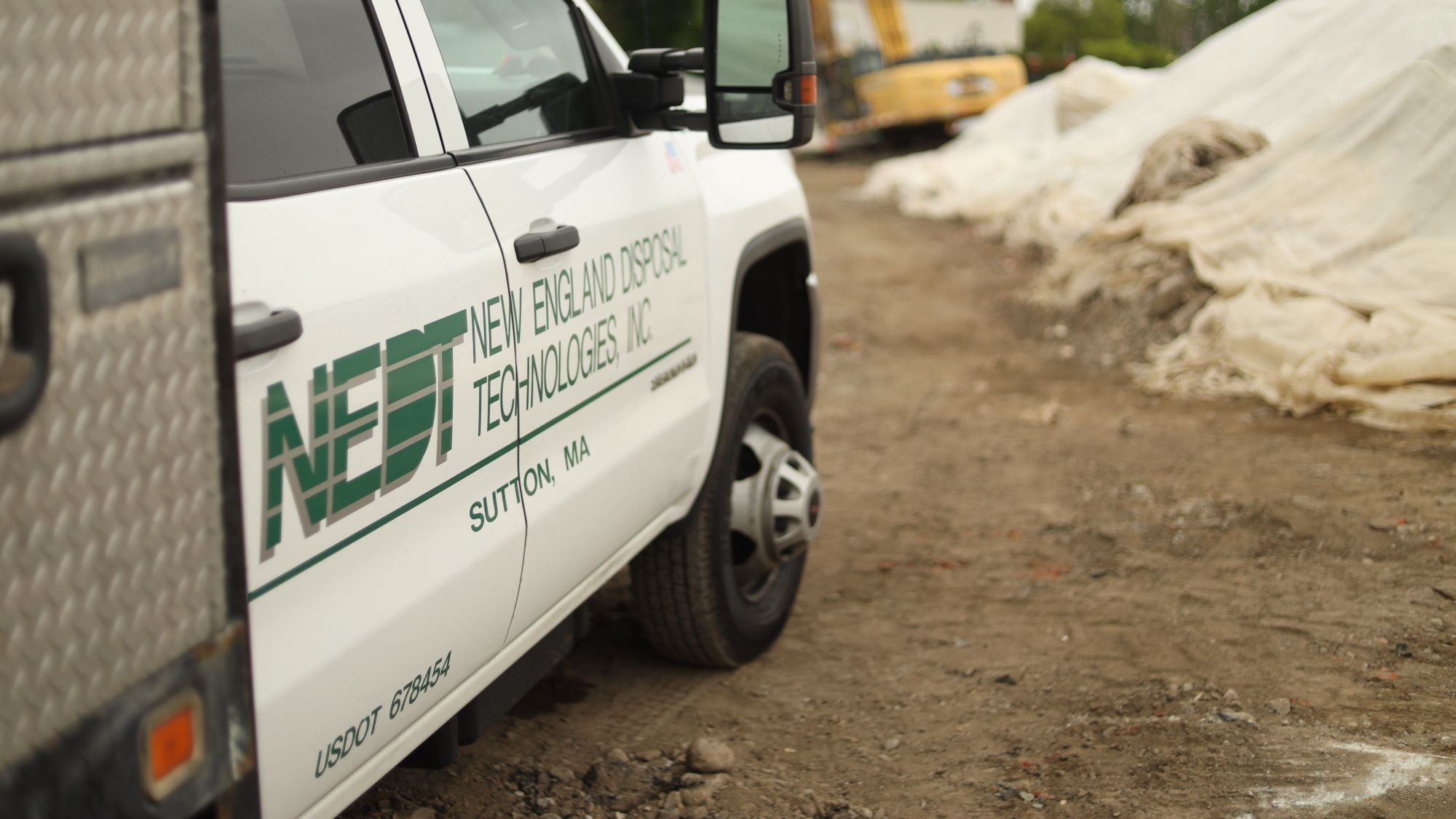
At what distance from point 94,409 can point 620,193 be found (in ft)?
5.91

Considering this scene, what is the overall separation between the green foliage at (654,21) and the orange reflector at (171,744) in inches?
81.5

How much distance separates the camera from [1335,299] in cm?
619

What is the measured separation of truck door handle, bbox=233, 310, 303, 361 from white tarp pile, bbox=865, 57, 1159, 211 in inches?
438

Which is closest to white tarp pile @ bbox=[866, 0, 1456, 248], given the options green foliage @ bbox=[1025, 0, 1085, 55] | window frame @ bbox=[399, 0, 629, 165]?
window frame @ bbox=[399, 0, 629, 165]

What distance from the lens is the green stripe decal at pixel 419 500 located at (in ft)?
5.48

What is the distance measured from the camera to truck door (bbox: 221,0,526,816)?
5.45ft

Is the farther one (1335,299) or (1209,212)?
(1209,212)

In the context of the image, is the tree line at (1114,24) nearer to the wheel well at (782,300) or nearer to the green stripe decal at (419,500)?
the wheel well at (782,300)

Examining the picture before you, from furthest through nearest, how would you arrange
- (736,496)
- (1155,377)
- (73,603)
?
(1155,377) < (736,496) < (73,603)

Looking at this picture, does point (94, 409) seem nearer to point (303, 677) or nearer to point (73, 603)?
point (73, 603)

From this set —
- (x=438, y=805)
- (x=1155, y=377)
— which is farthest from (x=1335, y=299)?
(x=438, y=805)

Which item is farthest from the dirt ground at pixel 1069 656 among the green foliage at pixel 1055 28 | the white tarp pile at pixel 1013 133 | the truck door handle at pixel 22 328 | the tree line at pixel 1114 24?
the green foliage at pixel 1055 28

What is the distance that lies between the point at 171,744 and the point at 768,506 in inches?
98.8

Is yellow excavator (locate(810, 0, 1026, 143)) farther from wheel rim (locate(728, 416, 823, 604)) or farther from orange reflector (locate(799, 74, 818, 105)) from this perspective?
orange reflector (locate(799, 74, 818, 105))
